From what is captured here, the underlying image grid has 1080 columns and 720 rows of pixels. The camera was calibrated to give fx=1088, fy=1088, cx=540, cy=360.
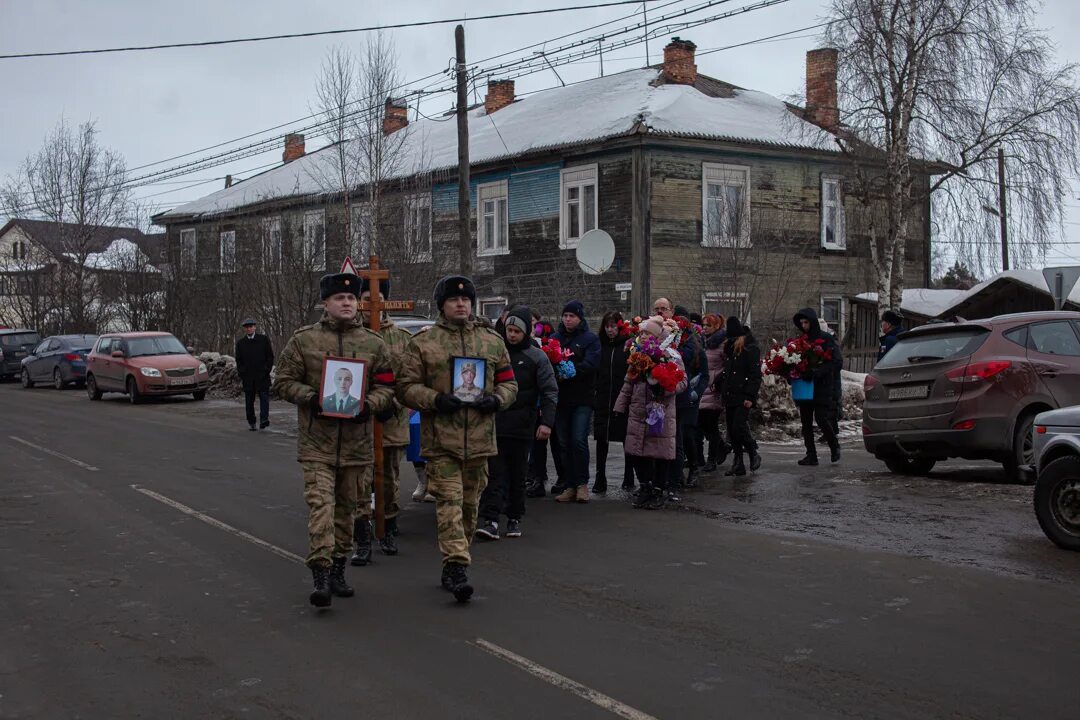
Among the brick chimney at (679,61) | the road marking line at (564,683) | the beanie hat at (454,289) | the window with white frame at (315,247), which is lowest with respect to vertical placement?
the road marking line at (564,683)

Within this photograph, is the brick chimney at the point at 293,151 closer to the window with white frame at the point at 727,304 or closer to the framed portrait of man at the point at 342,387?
the window with white frame at the point at 727,304

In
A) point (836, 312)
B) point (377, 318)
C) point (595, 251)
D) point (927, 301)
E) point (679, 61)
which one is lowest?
point (377, 318)

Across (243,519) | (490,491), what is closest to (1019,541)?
(490,491)

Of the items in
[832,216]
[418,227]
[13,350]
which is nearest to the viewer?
A: [418,227]

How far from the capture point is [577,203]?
31234mm

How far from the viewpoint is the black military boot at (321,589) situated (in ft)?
21.9

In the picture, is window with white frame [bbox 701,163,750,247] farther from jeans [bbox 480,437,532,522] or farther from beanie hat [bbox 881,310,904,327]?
jeans [bbox 480,437,532,522]

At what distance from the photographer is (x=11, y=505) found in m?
10.9

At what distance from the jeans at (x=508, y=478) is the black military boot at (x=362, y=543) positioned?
4.32ft

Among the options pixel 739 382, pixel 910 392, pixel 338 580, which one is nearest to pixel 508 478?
pixel 338 580

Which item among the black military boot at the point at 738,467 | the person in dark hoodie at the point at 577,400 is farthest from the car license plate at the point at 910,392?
the person in dark hoodie at the point at 577,400

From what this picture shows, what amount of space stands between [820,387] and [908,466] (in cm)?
139

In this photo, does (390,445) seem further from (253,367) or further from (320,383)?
(253,367)

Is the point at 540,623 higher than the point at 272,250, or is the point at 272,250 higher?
the point at 272,250
